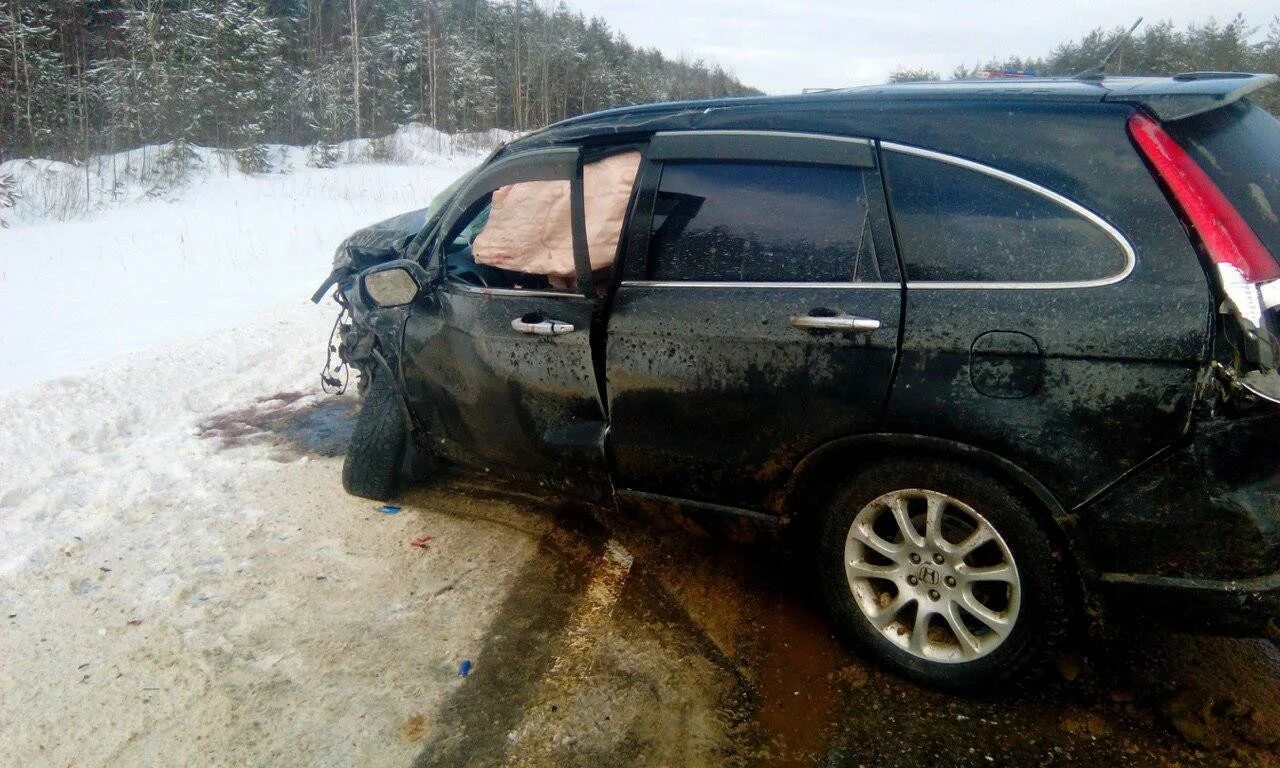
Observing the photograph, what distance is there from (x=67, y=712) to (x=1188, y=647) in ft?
12.7

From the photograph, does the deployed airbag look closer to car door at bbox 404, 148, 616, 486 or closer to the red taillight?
car door at bbox 404, 148, 616, 486

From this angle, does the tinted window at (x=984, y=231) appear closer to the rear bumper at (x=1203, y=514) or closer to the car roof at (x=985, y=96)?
the car roof at (x=985, y=96)

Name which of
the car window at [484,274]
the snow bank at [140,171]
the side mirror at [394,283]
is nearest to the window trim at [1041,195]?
the car window at [484,274]

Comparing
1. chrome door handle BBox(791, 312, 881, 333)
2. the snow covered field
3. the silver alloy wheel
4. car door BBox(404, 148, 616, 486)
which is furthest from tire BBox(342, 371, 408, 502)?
the silver alloy wheel

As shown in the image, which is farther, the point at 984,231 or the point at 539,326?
the point at 539,326

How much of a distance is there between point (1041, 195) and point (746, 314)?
947 mm

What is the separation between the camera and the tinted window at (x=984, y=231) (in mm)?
2195

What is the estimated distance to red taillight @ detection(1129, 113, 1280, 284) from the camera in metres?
2.02

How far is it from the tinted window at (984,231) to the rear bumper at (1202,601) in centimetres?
86

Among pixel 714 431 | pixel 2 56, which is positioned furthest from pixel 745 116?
pixel 2 56

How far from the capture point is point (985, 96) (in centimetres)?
247

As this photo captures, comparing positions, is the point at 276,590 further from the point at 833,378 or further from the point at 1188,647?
the point at 1188,647

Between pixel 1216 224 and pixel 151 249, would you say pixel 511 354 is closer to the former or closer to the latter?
pixel 1216 224

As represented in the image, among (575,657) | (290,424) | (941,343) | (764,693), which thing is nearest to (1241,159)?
(941,343)
